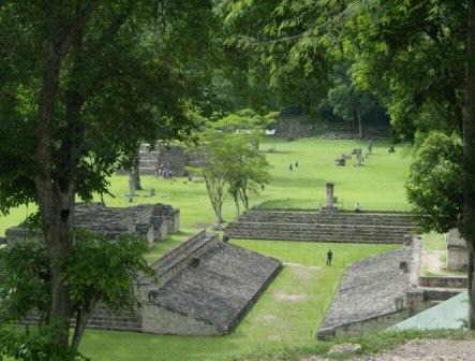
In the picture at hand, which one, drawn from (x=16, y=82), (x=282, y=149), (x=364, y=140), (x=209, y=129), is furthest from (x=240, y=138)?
(x=364, y=140)

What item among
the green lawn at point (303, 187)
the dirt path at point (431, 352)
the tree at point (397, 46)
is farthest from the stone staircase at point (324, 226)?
the dirt path at point (431, 352)

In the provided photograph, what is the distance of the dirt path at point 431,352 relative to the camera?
9.97m

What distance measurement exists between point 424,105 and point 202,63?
16.4 feet

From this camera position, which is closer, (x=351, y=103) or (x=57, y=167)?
(x=57, y=167)

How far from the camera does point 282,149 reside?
71.0 metres

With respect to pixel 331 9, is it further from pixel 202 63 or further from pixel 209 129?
pixel 209 129

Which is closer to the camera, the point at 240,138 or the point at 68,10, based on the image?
the point at 68,10

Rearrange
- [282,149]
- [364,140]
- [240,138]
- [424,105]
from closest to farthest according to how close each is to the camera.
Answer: [424,105], [240,138], [282,149], [364,140]

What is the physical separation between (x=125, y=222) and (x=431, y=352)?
739 inches

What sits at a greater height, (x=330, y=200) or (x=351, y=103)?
(x=351, y=103)

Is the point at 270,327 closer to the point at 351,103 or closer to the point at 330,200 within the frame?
the point at 330,200

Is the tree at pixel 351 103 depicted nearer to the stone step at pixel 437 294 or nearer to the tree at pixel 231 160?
the tree at pixel 231 160

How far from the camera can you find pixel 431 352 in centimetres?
1031

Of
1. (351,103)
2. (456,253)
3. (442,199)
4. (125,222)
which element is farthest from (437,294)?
(351,103)
